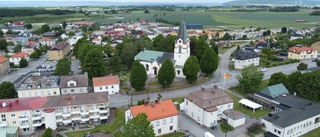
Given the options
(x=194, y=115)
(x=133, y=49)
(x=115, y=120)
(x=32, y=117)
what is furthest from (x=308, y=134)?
(x=133, y=49)

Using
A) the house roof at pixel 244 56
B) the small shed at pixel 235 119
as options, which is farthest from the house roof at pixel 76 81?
the house roof at pixel 244 56

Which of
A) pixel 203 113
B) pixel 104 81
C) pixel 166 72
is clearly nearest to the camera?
pixel 203 113

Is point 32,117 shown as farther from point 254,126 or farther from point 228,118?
point 254,126

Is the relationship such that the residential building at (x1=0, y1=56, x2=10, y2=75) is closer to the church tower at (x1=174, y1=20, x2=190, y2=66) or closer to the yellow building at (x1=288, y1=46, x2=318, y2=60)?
the church tower at (x1=174, y1=20, x2=190, y2=66)

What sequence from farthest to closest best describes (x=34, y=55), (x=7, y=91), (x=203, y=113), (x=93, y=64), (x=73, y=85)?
(x=34, y=55)
(x=93, y=64)
(x=73, y=85)
(x=7, y=91)
(x=203, y=113)

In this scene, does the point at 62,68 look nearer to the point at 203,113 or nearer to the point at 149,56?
the point at 149,56

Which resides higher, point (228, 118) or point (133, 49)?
point (133, 49)

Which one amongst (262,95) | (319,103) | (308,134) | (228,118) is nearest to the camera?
(308,134)

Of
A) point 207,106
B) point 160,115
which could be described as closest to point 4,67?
point 160,115
